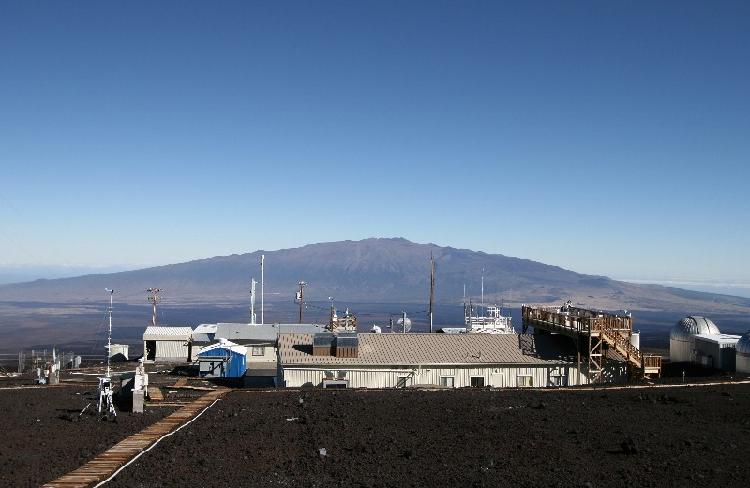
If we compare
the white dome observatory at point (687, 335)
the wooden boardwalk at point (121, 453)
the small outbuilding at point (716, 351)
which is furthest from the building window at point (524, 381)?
the wooden boardwalk at point (121, 453)

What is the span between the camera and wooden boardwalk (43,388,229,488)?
17531 mm

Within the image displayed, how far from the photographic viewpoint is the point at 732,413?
2547 centimetres

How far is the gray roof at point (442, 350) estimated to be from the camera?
3947cm

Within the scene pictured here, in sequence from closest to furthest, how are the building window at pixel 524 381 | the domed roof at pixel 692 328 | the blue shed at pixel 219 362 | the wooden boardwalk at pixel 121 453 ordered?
the wooden boardwalk at pixel 121 453 < the building window at pixel 524 381 < the blue shed at pixel 219 362 < the domed roof at pixel 692 328

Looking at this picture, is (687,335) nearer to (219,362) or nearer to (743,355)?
(743,355)

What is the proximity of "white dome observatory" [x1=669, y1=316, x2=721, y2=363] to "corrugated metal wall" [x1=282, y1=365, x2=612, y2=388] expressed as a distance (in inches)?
399

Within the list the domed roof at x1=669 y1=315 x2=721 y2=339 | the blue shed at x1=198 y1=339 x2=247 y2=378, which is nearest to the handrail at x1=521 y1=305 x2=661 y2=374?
the domed roof at x1=669 y1=315 x2=721 y2=339

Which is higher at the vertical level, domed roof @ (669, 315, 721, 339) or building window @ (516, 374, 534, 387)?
domed roof @ (669, 315, 721, 339)

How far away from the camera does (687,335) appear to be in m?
46.6

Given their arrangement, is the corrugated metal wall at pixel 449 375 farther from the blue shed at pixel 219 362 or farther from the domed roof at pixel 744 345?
the domed roof at pixel 744 345

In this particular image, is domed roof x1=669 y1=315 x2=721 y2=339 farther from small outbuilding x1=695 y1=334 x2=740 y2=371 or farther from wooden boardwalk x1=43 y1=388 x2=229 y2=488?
wooden boardwalk x1=43 y1=388 x2=229 y2=488

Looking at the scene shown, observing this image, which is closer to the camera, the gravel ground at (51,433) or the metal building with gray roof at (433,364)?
the gravel ground at (51,433)

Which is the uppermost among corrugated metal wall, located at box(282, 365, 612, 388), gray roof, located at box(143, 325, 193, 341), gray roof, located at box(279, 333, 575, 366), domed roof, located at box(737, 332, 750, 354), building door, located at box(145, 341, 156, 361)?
domed roof, located at box(737, 332, 750, 354)

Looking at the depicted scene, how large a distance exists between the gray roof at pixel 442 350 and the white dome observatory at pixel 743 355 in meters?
8.86
